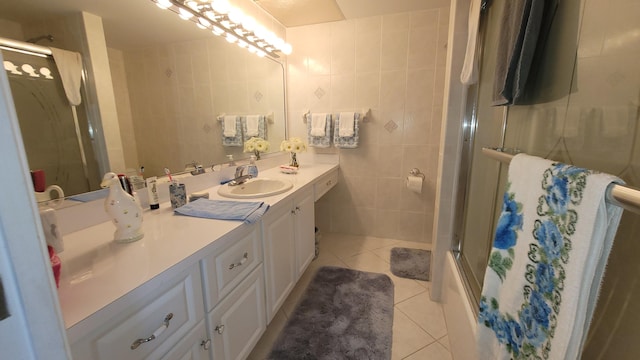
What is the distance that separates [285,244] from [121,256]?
817mm

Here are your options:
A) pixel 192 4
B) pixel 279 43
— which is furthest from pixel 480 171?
pixel 279 43

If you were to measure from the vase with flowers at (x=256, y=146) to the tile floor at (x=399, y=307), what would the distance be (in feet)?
3.40

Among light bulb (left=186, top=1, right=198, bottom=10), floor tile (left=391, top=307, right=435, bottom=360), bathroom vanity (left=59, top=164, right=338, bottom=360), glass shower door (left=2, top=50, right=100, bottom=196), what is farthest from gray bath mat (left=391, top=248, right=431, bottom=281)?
light bulb (left=186, top=1, right=198, bottom=10)

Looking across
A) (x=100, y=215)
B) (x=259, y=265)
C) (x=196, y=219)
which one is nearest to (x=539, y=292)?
(x=259, y=265)

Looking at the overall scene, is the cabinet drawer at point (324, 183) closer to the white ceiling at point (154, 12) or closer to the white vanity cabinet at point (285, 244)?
the white vanity cabinet at point (285, 244)

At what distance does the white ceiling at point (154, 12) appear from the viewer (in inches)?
34.3

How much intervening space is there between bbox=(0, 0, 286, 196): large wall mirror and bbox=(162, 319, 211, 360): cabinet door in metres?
0.69

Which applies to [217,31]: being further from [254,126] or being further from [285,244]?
[285,244]

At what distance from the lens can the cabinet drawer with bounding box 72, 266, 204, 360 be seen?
0.57 metres

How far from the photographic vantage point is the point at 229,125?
1853mm

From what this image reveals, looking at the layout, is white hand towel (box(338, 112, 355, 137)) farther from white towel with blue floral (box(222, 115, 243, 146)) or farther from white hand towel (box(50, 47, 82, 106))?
white hand towel (box(50, 47, 82, 106))

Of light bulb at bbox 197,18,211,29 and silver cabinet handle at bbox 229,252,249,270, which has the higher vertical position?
light bulb at bbox 197,18,211,29

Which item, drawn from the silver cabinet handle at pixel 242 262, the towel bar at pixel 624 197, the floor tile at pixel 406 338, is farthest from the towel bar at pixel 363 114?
the towel bar at pixel 624 197

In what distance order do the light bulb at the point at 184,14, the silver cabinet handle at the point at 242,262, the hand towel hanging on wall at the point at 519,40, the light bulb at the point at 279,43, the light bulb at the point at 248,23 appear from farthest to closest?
the light bulb at the point at 279,43, the light bulb at the point at 248,23, the light bulb at the point at 184,14, the silver cabinet handle at the point at 242,262, the hand towel hanging on wall at the point at 519,40
